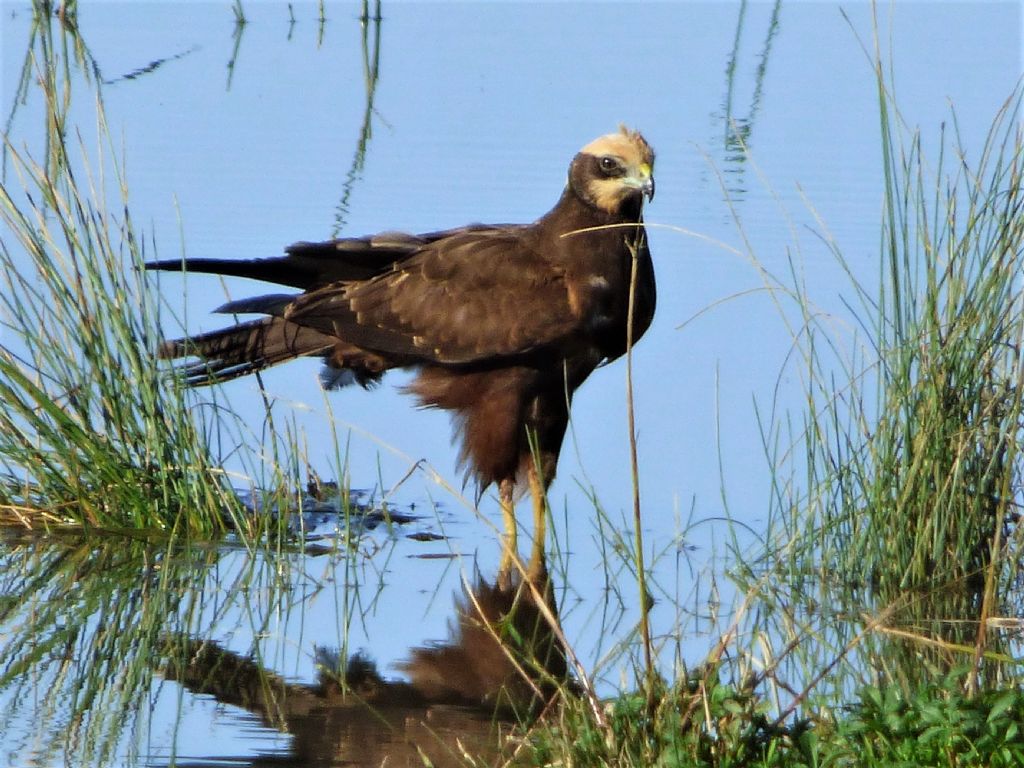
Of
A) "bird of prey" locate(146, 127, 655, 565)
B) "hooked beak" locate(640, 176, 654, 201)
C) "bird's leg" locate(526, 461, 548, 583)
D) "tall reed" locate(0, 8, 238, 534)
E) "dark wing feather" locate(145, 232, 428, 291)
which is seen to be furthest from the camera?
"dark wing feather" locate(145, 232, 428, 291)

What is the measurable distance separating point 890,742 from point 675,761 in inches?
17.6

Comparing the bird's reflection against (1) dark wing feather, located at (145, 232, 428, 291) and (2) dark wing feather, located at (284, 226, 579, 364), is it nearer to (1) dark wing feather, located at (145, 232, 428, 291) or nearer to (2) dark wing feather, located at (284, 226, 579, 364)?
(2) dark wing feather, located at (284, 226, 579, 364)

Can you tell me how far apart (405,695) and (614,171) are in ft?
7.78

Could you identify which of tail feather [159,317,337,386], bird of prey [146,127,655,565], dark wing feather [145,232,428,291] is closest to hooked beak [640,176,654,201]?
bird of prey [146,127,655,565]

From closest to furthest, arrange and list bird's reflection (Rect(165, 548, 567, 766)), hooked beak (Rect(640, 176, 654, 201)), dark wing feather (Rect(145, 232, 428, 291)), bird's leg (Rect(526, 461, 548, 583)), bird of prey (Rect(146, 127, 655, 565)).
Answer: bird's reflection (Rect(165, 548, 567, 766)) → bird's leg (Rect(526, 461, 548, 583)) → hooked beak (Rect(640, 176, 654, 201)) → bird of prey (Rect(146, 127, 655, 565)) → dark wing feather (Rect(145, 232, 428, 291))

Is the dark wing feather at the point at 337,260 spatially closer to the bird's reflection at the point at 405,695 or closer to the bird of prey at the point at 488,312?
the bird of prey at the point at 488,312

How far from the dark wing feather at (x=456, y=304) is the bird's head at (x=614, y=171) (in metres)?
0.29

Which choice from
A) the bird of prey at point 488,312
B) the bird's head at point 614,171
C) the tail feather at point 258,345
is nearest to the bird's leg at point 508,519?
the bird of prey at point 488,312

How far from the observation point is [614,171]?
6438 mm

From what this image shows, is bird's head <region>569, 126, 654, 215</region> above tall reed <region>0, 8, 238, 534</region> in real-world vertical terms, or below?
above

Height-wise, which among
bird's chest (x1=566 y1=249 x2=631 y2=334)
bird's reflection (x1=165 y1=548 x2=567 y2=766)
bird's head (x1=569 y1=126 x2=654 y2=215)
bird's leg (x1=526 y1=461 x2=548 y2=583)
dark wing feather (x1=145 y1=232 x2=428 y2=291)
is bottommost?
bird's reflection (x1=165 y1=548 x2=567 y2=766)

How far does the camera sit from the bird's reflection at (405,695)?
4.32 metres

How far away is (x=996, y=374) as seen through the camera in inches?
214

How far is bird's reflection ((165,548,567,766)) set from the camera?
14.2ft
